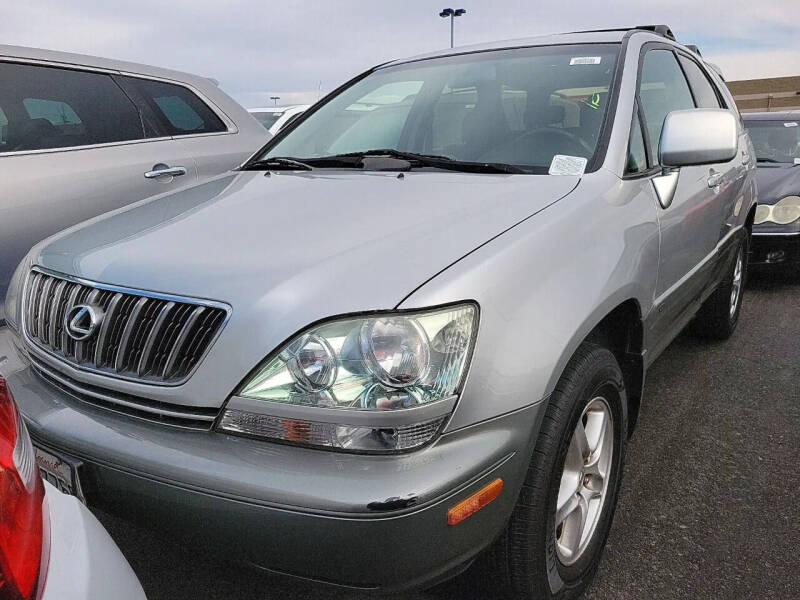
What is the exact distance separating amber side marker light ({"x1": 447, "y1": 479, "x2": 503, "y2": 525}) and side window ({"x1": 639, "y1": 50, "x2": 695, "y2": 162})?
1604mm

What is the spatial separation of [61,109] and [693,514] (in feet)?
11.3

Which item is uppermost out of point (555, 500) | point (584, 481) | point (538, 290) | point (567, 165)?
point (567, 165)

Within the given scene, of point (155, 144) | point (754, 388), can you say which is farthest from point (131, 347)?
point (754, 388)

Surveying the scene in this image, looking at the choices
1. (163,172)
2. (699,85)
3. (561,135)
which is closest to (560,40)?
(561,135)

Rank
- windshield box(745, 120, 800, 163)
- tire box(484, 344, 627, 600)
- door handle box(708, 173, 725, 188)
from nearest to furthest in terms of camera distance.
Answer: tire box(484, 344, 627, 600), door handle box(708, 173, 725, 188), windshield box(745, 120, 800, 163)

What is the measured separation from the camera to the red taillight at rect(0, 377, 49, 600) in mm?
895

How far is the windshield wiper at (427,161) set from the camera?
90.6 inches

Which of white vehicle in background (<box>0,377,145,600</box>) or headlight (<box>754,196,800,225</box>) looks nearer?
white vehicle in background (<box>0,377,145,600</box>)

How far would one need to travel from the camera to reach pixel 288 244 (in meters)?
1.73

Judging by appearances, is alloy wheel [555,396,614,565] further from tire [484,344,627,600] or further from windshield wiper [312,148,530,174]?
windshield wiper [312,148,530,174]

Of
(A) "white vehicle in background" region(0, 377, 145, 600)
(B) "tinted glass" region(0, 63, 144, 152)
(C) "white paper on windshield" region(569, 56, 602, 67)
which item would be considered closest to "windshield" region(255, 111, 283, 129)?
(B) "tinted glass" region(0, 63, 144, 152)

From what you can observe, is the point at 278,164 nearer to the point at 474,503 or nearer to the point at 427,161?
the point at 427,161

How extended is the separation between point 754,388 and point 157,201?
2.96m

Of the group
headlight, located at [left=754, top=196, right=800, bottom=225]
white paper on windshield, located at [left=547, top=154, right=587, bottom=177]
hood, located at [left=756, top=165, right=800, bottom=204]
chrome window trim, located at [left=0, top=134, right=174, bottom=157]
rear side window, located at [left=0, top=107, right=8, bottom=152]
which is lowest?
headlight, located at [left=754, top=196, right=800, bottom=225]
